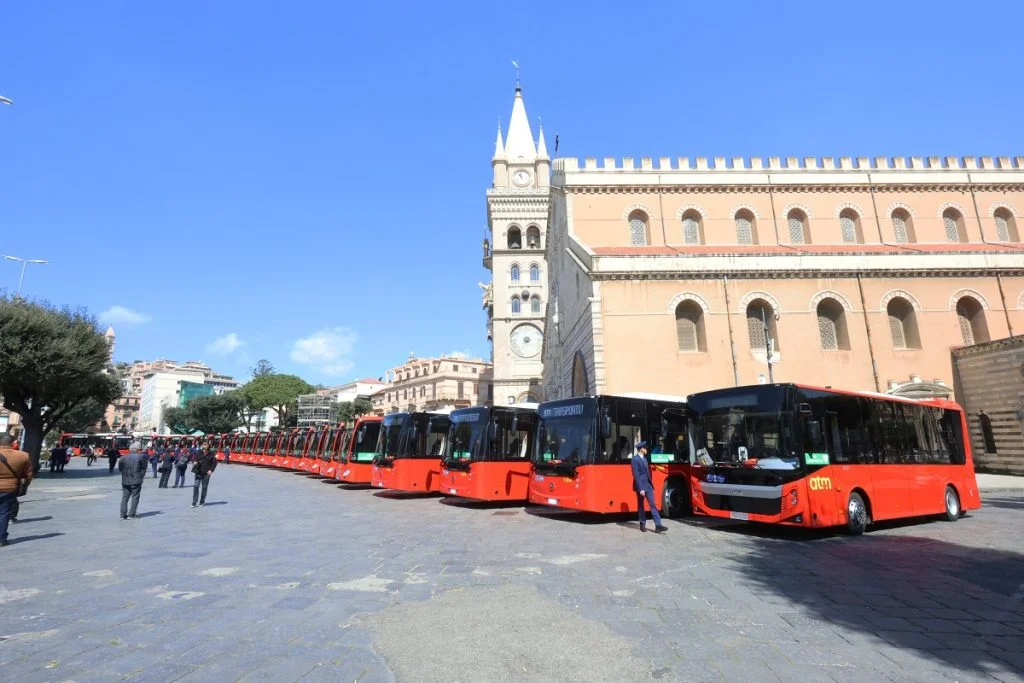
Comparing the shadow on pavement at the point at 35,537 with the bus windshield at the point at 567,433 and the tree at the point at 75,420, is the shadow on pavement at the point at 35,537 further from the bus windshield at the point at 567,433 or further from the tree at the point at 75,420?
the tree at the point at 75,420

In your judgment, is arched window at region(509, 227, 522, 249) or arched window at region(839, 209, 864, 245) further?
arched window at region(509, 227, 522, 249)

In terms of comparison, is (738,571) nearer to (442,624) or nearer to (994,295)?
(442,624)

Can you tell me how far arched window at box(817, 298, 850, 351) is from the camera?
75.9ft

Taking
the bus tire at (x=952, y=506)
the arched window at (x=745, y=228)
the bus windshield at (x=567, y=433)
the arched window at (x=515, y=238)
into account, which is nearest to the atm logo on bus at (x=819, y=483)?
the bus windshield at (x=567, y=433)

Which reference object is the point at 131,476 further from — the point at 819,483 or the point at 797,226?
the point at 797,226

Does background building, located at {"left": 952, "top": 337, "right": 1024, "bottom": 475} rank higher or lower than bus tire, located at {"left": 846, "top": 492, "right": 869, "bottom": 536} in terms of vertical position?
higher

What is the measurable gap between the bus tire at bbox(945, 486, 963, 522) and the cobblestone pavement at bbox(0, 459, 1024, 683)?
1.30 meters

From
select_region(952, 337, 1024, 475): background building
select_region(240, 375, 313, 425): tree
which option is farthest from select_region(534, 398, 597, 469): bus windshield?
select_region(240, 375, 313, 425): tree

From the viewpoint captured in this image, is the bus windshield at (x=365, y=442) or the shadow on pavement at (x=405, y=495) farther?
the bus windshield at (x=365, y=442)

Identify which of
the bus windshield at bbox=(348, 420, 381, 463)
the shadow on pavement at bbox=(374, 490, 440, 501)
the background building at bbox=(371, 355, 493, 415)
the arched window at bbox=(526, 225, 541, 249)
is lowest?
the shadow on pavement at bbox=(374, 490, 440, 501)

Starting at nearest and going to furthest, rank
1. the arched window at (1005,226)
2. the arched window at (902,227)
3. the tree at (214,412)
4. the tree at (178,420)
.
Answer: the arched window at (902,227), the arched window at (1005,226), the tree at (214,412), the tree at (178,420)

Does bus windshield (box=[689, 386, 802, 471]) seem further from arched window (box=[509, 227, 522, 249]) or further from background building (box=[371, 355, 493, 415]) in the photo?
background building (box=[371, 355, 493, 415])

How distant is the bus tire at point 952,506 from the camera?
431 inches

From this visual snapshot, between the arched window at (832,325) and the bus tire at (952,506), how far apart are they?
508 inches
